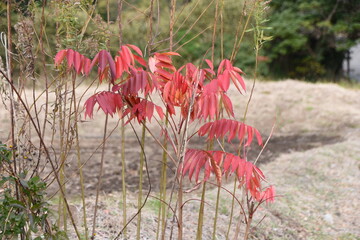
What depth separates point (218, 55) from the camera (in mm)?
13516

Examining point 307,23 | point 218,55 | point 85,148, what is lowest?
point 85,148

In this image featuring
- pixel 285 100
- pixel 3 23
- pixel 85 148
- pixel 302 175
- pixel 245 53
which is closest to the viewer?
pixel 3 23

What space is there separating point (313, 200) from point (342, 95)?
6685 mm

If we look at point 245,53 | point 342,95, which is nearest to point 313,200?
point 342,95

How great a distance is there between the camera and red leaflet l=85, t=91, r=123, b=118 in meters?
1.68

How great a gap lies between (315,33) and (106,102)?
1771cm

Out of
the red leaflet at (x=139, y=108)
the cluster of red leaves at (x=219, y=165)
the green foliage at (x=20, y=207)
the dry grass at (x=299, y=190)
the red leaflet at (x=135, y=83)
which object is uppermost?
the red leaflet at (x=135, y=83)

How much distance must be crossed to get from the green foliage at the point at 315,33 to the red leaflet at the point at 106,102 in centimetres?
1570

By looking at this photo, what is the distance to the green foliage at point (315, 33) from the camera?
1769cm

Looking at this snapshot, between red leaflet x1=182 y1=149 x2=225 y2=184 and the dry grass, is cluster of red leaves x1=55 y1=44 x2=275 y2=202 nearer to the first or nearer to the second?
red leaflet x1=182 y1=149 x2=225 y2=184

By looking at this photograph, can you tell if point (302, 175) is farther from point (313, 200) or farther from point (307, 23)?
point (307, 23)

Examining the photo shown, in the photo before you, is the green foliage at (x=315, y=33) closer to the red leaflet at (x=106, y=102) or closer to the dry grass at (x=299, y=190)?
the dry grass at (x=299, y=190)

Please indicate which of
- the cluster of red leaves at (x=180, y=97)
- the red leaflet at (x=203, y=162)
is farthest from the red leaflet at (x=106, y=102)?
the red leaflet at (x=203, y=162)

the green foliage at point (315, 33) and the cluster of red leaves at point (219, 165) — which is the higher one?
the green foliage at point (315, 33)
